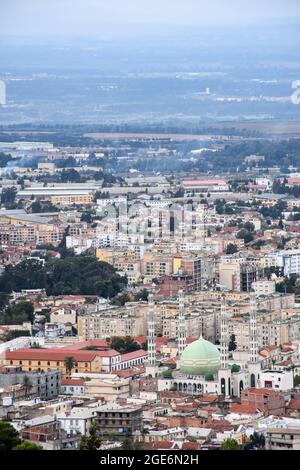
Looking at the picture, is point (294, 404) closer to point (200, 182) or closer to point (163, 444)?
point (163, 444)

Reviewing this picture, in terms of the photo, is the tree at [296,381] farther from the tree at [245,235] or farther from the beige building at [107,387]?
the tree at [245,235]

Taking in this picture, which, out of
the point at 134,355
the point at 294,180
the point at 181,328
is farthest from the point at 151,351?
the point at 294,180

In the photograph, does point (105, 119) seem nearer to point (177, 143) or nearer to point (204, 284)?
point (177, 143)

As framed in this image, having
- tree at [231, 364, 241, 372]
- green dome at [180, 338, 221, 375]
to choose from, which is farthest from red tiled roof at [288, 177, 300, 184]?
green dome at [180, 338, 221, 375]

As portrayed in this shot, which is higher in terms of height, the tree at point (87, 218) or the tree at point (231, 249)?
the tree at point (87, 218)

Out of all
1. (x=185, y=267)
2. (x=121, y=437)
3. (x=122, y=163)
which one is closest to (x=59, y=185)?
(x=122, y=163)

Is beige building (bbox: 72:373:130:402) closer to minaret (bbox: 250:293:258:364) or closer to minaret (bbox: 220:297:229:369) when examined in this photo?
minaret (bbox: 220:297:229:369)

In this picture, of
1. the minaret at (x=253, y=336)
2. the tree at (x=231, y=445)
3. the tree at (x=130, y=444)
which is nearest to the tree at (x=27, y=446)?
the tree at (x=130, y=444)
